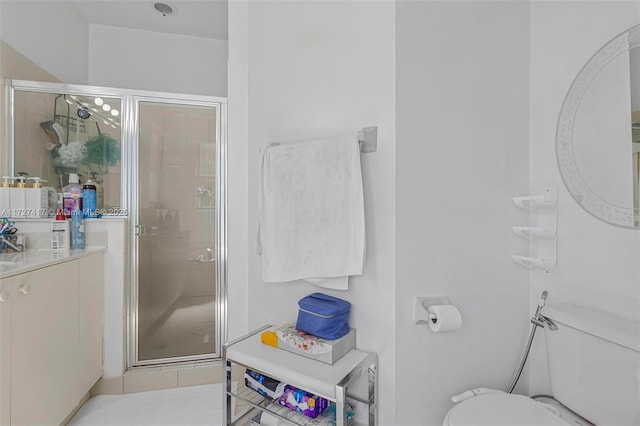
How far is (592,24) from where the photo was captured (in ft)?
3.31

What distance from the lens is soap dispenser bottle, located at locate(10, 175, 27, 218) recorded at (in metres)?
1.60

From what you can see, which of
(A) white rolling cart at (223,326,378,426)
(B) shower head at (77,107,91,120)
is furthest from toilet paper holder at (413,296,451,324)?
(B) shower head at (77,107,91,120)

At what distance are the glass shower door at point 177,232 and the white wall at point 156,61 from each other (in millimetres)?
508

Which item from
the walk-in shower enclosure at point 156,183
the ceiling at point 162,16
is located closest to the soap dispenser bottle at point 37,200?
the walk-in shower enclosure at point 156,183

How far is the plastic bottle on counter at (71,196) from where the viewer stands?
5.67 feet

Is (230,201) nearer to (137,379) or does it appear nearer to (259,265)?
(259,265)

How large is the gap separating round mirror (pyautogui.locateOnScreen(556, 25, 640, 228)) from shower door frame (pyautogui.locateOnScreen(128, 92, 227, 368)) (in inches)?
71.1

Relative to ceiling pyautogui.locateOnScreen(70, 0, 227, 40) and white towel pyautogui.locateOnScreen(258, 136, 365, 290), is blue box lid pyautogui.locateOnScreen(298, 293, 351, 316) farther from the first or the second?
ceiling pyautogui.locateOnScreen(70, 0, 227, 40)

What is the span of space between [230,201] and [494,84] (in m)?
1.27

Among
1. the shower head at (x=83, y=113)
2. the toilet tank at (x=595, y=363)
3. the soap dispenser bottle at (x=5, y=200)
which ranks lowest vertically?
the toilet tank at (x=595, y=363)

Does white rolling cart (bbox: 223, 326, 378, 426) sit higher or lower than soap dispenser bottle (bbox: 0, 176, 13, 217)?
lower

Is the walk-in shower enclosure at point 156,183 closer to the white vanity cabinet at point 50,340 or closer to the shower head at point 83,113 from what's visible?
the shower head at point 83,113

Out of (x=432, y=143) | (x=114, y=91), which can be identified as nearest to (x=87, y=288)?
(x=114, y=91)

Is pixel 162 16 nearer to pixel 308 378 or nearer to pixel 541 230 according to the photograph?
pixel 308 378
